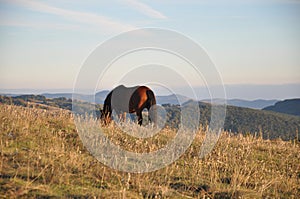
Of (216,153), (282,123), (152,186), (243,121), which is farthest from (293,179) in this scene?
(282,123)

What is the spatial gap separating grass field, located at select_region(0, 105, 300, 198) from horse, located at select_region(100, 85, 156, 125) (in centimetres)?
512

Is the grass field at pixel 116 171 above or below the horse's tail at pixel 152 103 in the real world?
below

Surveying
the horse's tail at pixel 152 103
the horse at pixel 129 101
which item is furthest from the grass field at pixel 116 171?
the horse at pixel 129 101

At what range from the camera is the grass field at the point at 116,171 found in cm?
651

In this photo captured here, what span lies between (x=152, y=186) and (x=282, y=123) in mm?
89624

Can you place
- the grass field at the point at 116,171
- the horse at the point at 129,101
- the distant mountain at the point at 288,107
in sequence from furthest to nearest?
the distant mountain at the point at 288,107 → the horse at the point at 129,101 → the grass field at the point at 116,171

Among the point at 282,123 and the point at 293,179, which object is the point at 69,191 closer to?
the point at 293,179

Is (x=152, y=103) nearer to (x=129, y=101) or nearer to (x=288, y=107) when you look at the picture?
(x=129, y=101)

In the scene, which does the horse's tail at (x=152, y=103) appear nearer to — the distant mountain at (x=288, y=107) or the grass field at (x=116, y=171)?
the grass field at (x=116, y=171)

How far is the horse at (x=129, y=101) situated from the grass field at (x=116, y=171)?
5.12 m

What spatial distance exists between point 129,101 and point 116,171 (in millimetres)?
9730

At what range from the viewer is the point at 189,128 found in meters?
13.7

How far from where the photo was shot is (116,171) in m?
7.61

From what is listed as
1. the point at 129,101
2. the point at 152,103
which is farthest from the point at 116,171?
the point at 129,101
